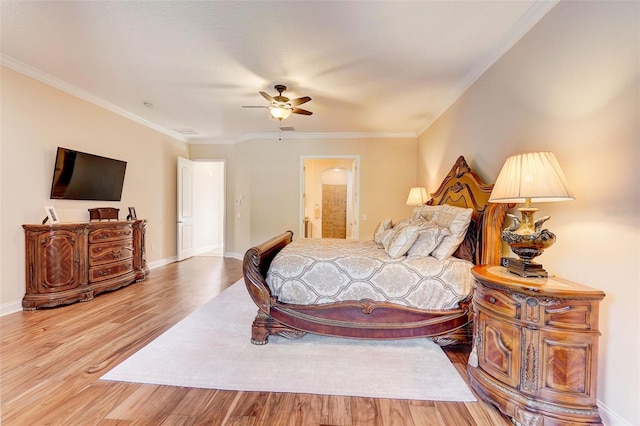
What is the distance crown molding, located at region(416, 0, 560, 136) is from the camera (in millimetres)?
1958

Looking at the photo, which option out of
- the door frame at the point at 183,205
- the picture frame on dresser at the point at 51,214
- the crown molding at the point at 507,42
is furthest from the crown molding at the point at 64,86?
the crown molding at the point at 507,42

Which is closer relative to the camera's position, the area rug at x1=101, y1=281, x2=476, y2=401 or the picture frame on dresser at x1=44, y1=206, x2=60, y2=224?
the area rug at x1=101, y1=281, x2=476, y2=401

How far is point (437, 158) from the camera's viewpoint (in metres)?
4.30

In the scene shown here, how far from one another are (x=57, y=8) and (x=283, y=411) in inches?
135

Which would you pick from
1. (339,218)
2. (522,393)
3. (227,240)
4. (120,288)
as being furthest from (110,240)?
(339,218)

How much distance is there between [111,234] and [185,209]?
2.34 metres

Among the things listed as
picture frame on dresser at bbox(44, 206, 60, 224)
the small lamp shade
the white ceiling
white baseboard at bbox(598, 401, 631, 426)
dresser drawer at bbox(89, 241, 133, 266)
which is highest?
the white ceiling

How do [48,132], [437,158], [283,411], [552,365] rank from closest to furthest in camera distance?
[552,365]
[283,411]
[48,132]
[437,158]

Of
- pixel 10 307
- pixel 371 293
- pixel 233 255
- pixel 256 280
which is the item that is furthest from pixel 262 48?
pixel 233 255

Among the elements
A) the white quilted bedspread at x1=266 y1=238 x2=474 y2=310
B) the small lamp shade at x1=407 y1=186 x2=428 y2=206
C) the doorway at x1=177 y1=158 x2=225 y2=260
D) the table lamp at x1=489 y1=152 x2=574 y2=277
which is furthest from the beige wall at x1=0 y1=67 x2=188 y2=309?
the small lamp shade at x1=407 y1=186 x2=428 y2=206

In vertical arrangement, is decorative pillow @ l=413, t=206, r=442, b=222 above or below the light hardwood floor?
above

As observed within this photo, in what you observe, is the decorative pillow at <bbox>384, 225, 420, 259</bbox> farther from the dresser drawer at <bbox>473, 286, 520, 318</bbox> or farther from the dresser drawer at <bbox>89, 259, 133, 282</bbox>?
the dresser drawer at <bbox>89, 259, 133, 282</bbox>

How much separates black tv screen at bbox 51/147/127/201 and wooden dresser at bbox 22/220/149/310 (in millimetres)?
534

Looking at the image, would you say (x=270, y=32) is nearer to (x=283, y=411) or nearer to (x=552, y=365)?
(x=283, y=411)
